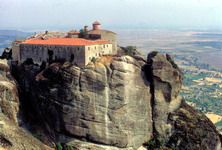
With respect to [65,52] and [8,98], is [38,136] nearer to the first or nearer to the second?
[8,98]

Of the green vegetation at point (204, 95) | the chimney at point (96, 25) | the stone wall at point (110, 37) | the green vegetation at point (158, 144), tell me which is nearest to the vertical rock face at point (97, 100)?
the green vegetation at point (158, 144)

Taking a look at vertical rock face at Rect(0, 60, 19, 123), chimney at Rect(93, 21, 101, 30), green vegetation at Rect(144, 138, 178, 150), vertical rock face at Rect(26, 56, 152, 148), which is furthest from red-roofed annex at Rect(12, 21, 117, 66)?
green vegetation at Rect(144, 138, 178, 150)

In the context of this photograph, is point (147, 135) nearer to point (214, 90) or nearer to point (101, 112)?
point (101, 112)

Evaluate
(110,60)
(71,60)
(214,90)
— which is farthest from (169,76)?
(214,90)

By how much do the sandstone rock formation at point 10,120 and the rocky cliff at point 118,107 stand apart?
13.3 feet

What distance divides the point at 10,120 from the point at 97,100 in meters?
A: 14.6

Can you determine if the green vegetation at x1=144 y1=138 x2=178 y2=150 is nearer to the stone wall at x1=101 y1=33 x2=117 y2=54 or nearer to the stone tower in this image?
the stone wall at x1=101 y1=33 x2=117 y2=54

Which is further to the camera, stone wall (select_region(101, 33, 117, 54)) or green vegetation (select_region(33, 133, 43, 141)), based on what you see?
stone wall (select_region(101, 33, 117, 54))

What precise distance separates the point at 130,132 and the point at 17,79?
2779 cm

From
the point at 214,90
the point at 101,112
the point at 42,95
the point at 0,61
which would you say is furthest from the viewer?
the point at 214,90

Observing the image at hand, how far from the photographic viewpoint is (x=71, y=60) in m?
52.0

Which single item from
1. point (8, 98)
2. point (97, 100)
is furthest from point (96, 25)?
point (8, 98)

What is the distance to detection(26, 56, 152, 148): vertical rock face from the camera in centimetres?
4931

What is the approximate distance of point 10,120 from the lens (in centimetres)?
4547
